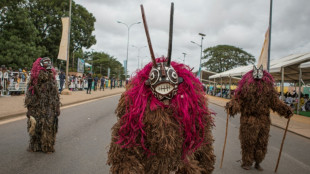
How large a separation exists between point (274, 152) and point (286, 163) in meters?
0.76

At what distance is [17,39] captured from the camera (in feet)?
70.1

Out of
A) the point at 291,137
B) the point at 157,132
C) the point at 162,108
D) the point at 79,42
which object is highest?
the point at 79,42

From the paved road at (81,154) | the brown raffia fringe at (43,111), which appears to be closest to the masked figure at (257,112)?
the paved road at (81,154)

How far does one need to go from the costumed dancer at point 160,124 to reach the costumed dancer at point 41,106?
2.58 m

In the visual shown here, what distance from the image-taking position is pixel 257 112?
396 centimetres

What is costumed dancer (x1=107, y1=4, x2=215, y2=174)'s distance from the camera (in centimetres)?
195

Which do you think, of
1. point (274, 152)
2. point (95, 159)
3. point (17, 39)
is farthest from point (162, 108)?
point (17, 39)

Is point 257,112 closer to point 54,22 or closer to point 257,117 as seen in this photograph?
point 257,117

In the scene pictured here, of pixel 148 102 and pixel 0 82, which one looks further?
pixel 0 82

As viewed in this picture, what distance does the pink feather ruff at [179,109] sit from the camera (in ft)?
6.50

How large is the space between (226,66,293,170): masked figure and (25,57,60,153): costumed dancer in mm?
3360

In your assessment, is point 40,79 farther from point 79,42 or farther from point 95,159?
point 79,42

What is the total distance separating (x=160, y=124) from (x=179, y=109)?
0.23 metres

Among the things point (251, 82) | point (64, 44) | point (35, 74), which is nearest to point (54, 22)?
point (64, 44)
